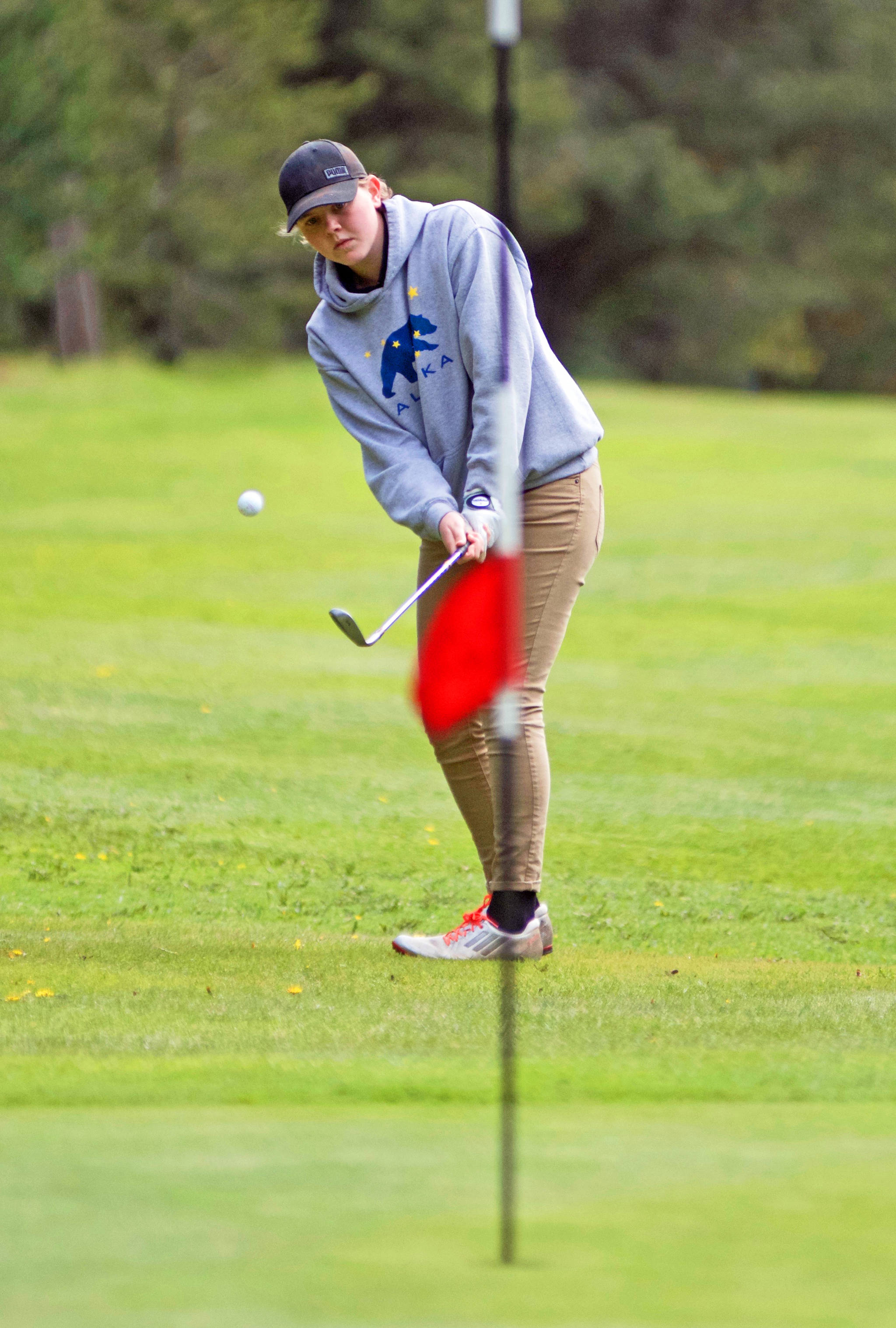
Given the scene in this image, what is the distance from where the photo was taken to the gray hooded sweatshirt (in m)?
4.39

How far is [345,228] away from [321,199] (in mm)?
123

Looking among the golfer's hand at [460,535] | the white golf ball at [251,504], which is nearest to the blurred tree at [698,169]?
the white golf ball at [251,504]

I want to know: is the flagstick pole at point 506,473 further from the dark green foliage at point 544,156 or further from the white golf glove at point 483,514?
the dark green foliage at point 544,156

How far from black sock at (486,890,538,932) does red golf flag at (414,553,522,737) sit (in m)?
0.45

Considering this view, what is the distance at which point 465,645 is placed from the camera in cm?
386

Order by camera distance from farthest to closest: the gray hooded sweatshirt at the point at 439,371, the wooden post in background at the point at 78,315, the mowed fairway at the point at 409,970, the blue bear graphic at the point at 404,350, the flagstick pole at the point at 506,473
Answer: the wooden post in background at the point at 78,315 → the blue bear graphic at the point at 404,350 → the gray hooded sweatshirt at the point at 439,371 → the flagstick pole at the point at 506,473 → the mowed fairway at the point at 409,970

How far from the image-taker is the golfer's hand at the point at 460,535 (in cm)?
435

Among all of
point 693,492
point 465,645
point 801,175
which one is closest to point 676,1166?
point 465,645

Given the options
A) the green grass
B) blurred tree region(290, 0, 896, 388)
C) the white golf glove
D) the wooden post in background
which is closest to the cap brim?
the white golf glove

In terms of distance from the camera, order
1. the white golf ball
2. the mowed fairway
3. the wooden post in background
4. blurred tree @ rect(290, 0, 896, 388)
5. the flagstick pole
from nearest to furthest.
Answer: the mowed fairway < the flagstick pole < the white golf ball < the wooden post in background < blurred tree @ rect(290, 0, 896, 388)

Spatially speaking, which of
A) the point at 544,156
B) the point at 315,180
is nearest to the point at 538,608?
the point at 315,180

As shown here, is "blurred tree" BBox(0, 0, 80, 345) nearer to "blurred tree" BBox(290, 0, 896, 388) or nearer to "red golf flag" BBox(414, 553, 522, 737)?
"blurred tree" BBox(290, 0, 896, 388)

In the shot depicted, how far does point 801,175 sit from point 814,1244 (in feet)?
166

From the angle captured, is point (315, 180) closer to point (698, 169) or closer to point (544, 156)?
point (544, 156)
